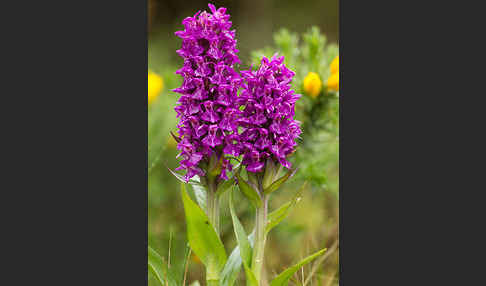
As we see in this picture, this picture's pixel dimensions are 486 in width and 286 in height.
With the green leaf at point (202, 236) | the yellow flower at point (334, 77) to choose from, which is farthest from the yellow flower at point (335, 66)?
the green leaf at point (202, 236)

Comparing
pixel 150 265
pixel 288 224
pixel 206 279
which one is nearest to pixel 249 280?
pixel 206 279

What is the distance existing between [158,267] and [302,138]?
2.21 meters

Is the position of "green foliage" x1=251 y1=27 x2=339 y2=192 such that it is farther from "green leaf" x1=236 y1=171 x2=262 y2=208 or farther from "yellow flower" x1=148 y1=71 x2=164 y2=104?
"green leaf" x1=236 y1=171 x2=262 y2=208

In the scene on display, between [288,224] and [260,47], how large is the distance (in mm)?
2056

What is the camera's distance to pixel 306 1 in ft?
15.9

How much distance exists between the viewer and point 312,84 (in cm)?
479

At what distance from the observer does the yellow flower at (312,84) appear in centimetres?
475

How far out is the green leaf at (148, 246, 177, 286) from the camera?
362 centimetres

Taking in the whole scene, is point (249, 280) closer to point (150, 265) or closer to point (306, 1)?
point (150, 265)

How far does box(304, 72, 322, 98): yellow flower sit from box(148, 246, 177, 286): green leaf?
89.6 inches

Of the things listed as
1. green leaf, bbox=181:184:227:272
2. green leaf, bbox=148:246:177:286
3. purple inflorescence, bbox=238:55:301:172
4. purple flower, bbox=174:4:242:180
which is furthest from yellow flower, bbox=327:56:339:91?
green leaf, bbox=148:246:177:286

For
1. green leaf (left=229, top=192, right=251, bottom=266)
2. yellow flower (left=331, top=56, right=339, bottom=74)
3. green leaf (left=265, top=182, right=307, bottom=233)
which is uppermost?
yellow flower (left=331, top=56, right=339, bottom=74)

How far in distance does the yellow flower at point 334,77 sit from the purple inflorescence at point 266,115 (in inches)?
54.7

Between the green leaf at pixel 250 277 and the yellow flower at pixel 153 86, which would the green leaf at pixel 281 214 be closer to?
the green leaf at pixel 250 277
